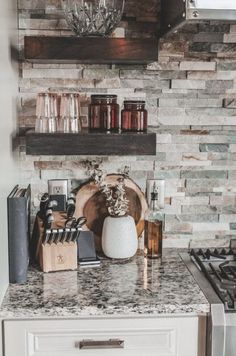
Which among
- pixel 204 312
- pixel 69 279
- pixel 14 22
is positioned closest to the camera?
pixel 204 312

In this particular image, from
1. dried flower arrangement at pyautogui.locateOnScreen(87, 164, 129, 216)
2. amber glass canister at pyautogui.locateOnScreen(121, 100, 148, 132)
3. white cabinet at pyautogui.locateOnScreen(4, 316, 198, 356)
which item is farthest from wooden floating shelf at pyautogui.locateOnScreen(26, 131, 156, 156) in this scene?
white cabinet at pyautogui.locateOnScreen(4, 316, 198, 356)

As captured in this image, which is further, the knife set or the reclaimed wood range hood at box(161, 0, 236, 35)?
the knife set

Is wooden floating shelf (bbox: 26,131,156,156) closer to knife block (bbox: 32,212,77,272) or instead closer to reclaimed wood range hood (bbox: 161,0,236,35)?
knife block (bbox: 32,212,77,272)

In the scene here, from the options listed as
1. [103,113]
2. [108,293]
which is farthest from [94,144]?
[108,293]

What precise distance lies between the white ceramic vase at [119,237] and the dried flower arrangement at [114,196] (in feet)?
0.11

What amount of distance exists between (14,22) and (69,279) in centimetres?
102

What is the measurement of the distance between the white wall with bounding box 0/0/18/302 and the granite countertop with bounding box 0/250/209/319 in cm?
11

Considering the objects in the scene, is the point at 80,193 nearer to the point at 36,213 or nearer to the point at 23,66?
the point at 36,213

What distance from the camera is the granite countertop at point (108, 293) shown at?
1777mm

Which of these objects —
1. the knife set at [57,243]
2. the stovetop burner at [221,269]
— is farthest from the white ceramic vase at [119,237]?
the stovetop burner at [221,269]

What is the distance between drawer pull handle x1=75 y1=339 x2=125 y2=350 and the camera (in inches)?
70.9

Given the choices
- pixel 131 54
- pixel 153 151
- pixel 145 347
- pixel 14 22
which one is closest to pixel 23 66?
pixel 14 22

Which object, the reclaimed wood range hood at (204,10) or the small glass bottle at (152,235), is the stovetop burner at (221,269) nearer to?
the small glass bottle at (152,235)

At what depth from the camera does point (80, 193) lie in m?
2.36
